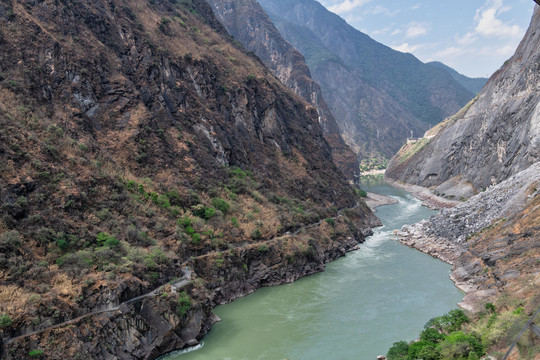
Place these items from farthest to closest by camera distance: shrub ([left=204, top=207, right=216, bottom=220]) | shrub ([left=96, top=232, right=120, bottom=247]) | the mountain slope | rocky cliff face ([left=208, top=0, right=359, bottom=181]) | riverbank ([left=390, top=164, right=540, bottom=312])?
rocky cliff face ([left=208, top=0, right=359, bottom=181]), shrub ([left=204, top=207, right=216, bottom=220]), riverbank ([left=390, top=164, right=540, bottom=312]), shrub ([left=96, top=232, right=120, bottom=247]), the mountain slope

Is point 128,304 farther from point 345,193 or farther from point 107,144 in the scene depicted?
point 345,193

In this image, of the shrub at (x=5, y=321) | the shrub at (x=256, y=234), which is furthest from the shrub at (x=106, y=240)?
the shrub at (x=256, y=234)

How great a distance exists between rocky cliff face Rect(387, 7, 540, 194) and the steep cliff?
24783mm

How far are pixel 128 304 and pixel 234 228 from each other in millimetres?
15049

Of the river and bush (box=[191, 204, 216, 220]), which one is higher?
bush (box=[191, 204, 216, 220])

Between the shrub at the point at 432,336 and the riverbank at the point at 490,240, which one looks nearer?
the shrub at the point at 432,336

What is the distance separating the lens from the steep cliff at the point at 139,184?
832 inches

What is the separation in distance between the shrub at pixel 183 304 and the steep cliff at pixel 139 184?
12 centimetres

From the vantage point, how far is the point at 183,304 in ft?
81.7

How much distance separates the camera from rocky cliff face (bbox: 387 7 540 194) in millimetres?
59562

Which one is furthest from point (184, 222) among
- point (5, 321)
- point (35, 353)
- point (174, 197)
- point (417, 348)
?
point (417, 348)

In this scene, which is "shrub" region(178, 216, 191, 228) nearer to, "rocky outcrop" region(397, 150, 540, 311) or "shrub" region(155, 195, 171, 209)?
"shrub" region(155, 195, 171, 209)

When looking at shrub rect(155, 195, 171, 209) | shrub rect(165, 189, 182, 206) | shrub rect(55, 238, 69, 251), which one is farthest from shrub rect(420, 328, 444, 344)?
shrub rect(165, 189, 182, 206)

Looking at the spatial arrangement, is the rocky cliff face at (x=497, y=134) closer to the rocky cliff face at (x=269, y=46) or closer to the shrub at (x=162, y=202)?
the rocky cliff face at (x=269, y=46)
